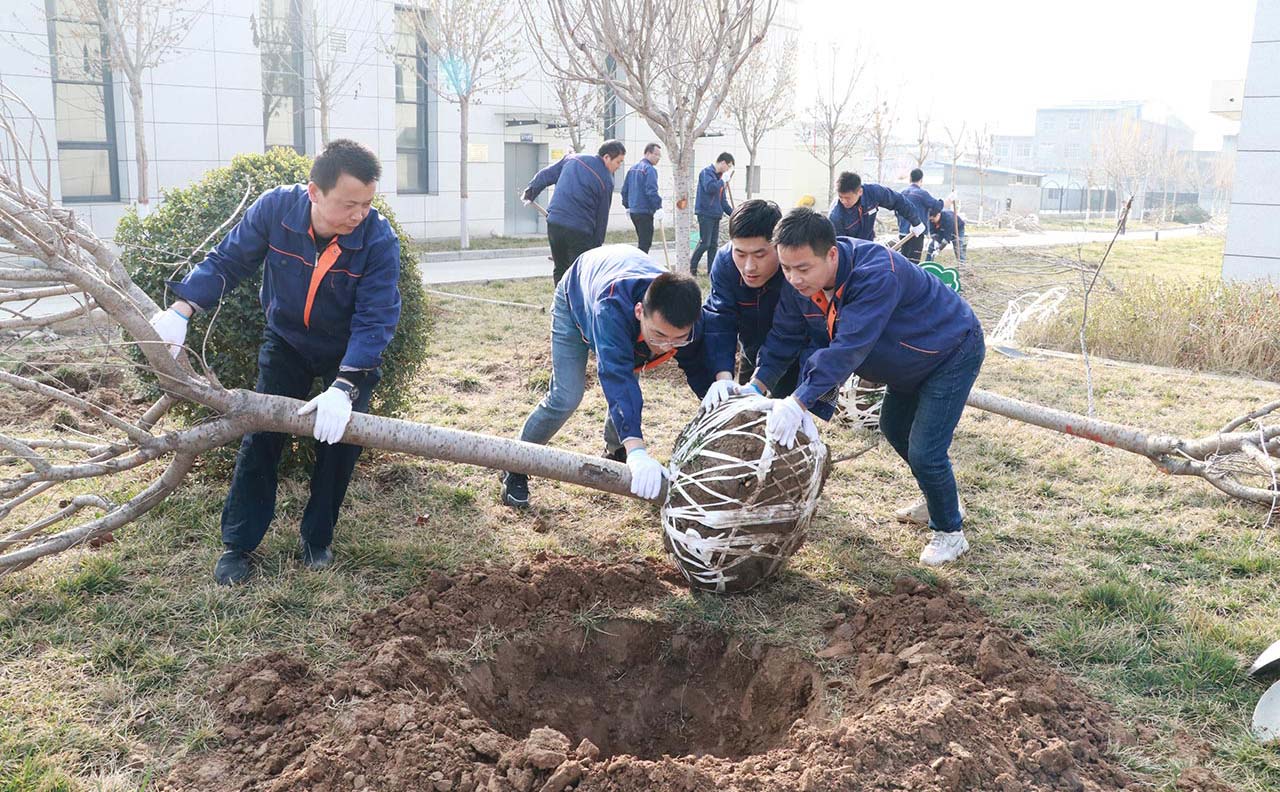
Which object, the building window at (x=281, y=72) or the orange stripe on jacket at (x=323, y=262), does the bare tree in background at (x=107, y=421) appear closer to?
the orange stripe on jacket at (x=323, y=262)

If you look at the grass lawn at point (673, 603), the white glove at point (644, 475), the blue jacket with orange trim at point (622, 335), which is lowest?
the grass lawn at point (673, 603)

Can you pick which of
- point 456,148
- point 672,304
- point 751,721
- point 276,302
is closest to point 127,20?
point 456,148

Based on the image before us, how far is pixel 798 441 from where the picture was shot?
3324mm

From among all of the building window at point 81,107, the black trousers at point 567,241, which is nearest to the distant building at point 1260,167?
the black trousers at point 567,241

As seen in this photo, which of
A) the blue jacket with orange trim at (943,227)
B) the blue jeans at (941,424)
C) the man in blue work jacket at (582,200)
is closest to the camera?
the blue jeans at (941,424)

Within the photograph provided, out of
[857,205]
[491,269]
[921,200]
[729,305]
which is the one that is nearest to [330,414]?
[729,305]

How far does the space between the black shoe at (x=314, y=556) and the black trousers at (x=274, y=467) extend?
2 cm

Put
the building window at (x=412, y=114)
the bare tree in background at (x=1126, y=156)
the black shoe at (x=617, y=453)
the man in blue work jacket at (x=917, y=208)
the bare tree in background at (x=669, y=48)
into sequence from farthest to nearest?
the bare tree in background at (x=1126, y=156)
the building window at (x=412, y=114)
the man in blue work jacket at (x=917, y=208)
the bare tree in background at (x=669, y=48)
the black shoe at (x=617, y=453)

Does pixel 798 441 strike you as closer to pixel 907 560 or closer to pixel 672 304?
pixel 672 304

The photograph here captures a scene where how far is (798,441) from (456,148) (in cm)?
1706

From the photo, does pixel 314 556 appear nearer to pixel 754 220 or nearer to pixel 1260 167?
pixel 754 220

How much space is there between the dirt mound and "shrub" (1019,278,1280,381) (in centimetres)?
568

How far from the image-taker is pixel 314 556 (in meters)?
3.72

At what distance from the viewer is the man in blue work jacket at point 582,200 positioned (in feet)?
26.8
